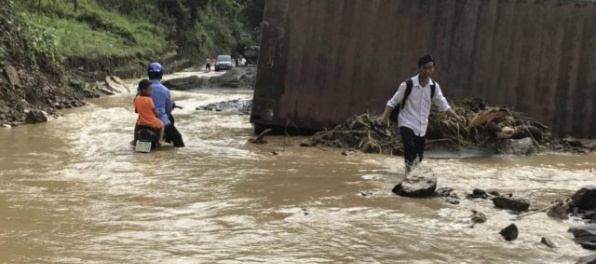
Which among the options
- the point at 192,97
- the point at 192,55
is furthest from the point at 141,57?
the point at 192,97

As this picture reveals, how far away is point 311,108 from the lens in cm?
1028

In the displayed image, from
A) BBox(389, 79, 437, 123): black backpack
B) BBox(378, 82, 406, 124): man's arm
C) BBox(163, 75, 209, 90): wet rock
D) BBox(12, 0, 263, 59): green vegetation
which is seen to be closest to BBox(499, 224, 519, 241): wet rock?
BBox(378, 82, 406, 124): man's arm

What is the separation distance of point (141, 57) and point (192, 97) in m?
20.3

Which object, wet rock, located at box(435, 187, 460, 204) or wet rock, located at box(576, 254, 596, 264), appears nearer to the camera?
wet rock, located at box(576, 254, 596, 264)

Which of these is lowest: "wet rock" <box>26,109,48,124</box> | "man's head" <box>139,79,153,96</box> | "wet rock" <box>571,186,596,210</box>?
"wet rock" <box>26,109,48,124</box>

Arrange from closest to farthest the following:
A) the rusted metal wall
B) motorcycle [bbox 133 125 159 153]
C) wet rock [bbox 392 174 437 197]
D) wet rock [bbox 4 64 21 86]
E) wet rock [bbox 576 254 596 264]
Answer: wet rock [bbox 576 254 596 264], wet rock [bbox 392 174 437 197], motorcycle [bbox 133 125 159 153], the rusted metal wall, wet rock [bbox 4 64 21 86]

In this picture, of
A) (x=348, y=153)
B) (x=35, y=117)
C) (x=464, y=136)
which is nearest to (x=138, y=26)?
(x=35, y=117)

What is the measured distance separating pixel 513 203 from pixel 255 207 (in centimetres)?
216

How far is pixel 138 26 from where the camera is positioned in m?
46.6

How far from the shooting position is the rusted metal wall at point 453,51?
9.93m

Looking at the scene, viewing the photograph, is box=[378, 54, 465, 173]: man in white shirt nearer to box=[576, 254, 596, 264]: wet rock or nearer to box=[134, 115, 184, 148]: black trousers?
box=[576, 254, 596, 264]: wet rock

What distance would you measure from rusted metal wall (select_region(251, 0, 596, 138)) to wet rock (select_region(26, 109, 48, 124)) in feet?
15.9

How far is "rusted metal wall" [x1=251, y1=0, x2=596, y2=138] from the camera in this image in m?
9.93

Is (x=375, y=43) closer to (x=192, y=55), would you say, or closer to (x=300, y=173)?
(x=300, y=173)
